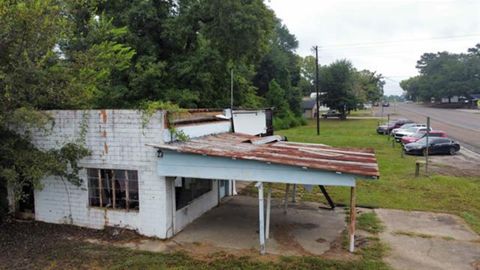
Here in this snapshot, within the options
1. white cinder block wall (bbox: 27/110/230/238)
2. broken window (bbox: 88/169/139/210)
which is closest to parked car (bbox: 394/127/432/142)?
white cinder block wall (bbox: 27/110/230/238)

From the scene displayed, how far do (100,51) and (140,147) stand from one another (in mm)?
5526

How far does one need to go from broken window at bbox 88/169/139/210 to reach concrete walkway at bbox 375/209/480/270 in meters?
6.78

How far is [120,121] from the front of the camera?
10789 millimetres

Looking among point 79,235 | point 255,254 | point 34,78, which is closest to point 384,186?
point 255,254

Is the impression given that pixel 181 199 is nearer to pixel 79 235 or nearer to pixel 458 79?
pixel 79 235

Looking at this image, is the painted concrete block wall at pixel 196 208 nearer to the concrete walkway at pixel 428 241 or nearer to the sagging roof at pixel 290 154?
the sagging roof at pixel 290 154

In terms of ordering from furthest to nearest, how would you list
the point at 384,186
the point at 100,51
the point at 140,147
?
the point at 384,186 < the point at 100,51 < the point at 140,147

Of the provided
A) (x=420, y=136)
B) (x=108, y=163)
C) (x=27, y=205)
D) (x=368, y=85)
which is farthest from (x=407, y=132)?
(x=368, y=85)

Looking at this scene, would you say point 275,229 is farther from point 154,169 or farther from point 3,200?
point 3,200

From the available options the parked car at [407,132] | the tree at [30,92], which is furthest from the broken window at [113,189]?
the parked car at [407,132]

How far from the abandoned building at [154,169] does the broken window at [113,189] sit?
27mm

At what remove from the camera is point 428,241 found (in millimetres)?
10672

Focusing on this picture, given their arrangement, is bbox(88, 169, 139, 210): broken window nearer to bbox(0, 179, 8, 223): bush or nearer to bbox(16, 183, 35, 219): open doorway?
bbox(16, 183, 35, 219): open doorway

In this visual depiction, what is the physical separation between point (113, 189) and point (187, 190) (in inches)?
84.0
